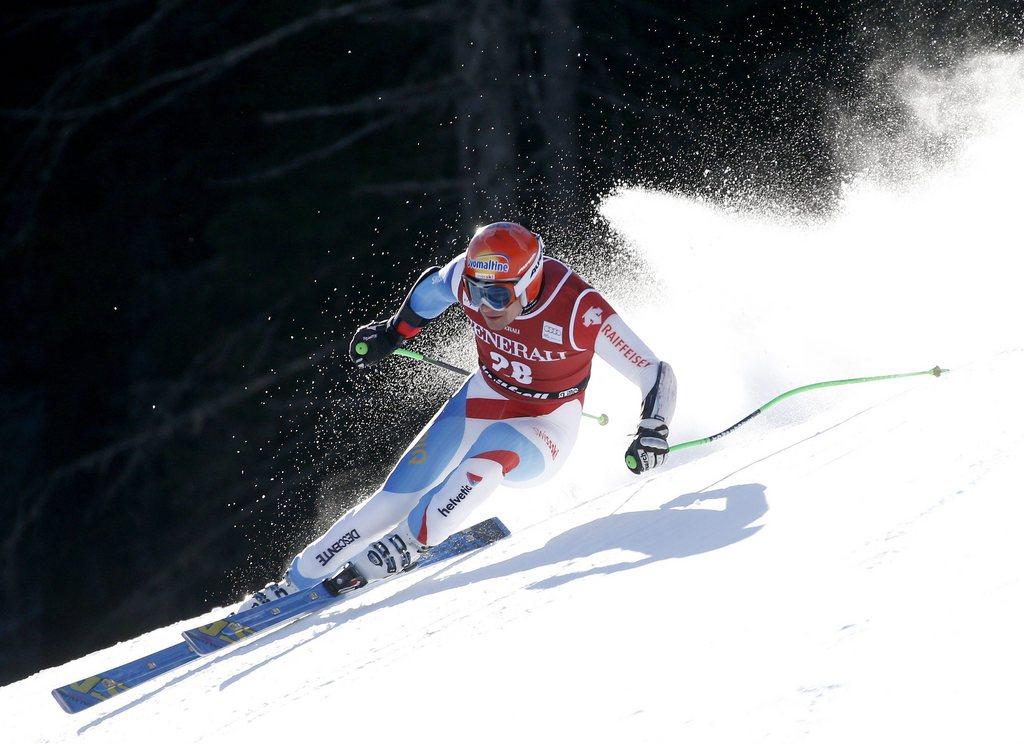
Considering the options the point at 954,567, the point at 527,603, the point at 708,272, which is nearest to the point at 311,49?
the point at 708,272

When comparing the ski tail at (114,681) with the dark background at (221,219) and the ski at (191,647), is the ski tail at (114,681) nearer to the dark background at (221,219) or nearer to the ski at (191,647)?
the ski at (191,647)

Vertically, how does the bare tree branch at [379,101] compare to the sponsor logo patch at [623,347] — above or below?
above

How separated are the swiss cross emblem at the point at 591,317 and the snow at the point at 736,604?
0.63 m

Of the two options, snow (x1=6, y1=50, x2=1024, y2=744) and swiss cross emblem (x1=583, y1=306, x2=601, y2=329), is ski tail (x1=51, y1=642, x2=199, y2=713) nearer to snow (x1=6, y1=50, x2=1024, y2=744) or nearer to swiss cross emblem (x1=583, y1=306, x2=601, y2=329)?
snow (x1=6, y1=50, x2=1024, y2=744)

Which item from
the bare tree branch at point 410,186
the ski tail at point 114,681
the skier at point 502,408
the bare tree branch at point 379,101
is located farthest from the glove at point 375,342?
the bare tree branch at point 379,101

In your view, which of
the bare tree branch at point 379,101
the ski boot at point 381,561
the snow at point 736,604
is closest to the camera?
the snow at point 736,604

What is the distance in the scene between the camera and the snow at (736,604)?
5.76 feet

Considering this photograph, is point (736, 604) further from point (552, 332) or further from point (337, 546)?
point (337, 546)

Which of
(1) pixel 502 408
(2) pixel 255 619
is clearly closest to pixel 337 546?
(2) pixel 255 619

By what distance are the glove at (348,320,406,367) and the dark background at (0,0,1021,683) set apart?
254 inches

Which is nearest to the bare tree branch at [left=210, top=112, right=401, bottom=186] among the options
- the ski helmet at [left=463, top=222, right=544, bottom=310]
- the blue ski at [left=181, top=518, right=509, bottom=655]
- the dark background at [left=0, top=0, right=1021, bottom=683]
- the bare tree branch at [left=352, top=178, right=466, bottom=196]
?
the dark background at [left=0, top=0, right=1021, bottom=683]

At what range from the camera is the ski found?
3299mm

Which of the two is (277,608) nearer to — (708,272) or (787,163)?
(708,272)

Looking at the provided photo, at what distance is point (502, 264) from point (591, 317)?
0.37 m
